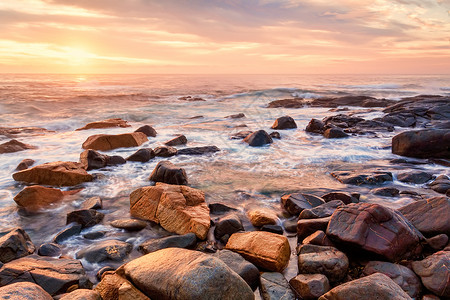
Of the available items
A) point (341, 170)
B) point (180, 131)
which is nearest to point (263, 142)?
point (341, 170)

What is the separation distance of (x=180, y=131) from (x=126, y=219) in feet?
30.6

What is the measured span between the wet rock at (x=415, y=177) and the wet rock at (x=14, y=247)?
302 inches

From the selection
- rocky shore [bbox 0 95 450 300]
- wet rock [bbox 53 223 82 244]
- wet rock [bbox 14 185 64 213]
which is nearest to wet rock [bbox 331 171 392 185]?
rocky shore [bbox 0 95 450 300]

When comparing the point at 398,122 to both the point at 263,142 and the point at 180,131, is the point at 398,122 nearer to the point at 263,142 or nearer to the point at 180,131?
the point at 263,142

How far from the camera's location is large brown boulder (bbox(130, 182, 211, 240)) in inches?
183

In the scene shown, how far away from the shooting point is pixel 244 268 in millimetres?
3457

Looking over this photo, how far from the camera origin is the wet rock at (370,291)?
268cm

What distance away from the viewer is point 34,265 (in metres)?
3.54

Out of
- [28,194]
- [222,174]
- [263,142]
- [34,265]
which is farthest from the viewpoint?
[263,142]

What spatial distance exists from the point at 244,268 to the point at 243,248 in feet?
1.57

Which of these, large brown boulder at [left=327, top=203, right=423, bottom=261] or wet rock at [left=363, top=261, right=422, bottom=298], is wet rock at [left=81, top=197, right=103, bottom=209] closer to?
large brown boulder at [left=327, top=203, right=423, bottom=261]

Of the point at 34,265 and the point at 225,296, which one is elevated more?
the point at 225,296

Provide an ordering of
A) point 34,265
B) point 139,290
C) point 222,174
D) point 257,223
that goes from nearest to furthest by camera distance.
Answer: point 139,290 → point 34,265 → point 257,223 → point 222,174

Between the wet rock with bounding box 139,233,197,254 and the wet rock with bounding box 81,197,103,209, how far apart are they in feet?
6.27
